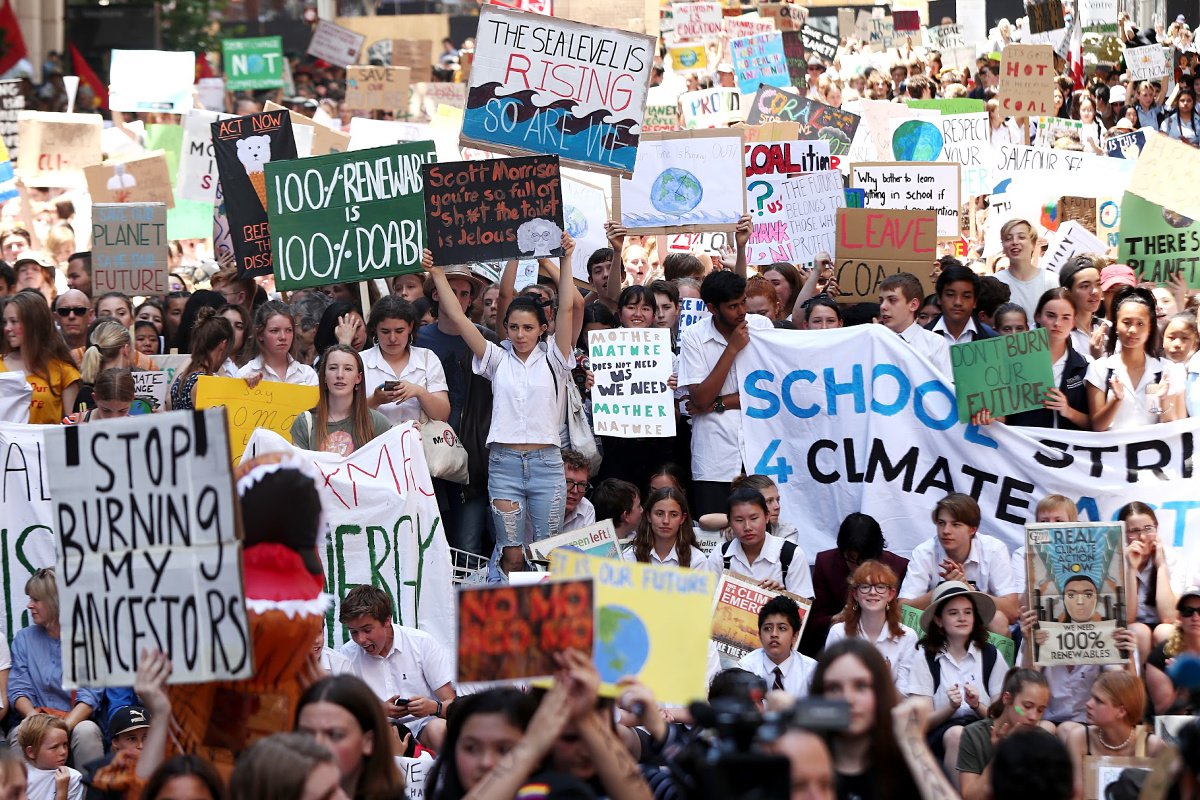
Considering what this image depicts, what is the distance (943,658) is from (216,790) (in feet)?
12.0

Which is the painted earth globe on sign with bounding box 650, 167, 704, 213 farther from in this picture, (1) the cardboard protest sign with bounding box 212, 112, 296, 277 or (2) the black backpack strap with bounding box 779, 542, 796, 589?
(2) the black backpack strap with bounding box 779, 542, 796, 589

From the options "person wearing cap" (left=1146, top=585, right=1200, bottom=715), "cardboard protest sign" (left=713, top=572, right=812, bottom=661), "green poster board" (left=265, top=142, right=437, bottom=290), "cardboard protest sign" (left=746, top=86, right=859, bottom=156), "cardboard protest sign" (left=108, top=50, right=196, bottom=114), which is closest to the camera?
"person wearing cap" (left=1146, top=585, right=1200, bottom=715)

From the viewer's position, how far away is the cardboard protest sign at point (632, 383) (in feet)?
30.7

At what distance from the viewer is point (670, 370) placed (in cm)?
948

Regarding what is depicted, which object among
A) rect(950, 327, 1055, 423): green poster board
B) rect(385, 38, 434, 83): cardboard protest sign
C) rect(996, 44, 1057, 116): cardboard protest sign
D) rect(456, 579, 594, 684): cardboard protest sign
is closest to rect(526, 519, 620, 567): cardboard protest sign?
rect(950, 327, 1055, 423): green poster board

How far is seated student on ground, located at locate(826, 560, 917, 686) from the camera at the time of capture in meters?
7.33

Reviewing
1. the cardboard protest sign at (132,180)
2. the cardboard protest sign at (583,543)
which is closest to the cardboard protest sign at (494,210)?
the cardboard protest sign at (583,543)

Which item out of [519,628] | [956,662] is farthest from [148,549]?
[956,662]

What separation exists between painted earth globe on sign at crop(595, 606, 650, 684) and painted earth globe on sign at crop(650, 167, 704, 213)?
7.01 metres

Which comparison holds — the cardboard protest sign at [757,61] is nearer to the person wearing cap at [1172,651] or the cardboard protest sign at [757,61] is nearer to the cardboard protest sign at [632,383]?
the cardboard protest sign at [632,383]

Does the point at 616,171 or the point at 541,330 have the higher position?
the point at 616,171

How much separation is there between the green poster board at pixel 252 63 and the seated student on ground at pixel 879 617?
16.7 m

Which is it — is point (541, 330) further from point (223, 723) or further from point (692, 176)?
point (223, 723)

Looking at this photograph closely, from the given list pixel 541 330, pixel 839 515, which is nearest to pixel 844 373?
pixel 839 515
